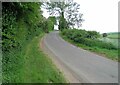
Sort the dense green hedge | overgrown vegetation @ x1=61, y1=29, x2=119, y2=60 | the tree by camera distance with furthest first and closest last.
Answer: the tree
the dense green hedge
overgrown vegetation @ x1=61, y1=29, x2=119, y2=60

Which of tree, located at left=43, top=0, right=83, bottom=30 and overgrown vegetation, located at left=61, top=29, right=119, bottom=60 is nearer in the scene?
overgrown vegetation, located at left=61, top=29, right=119, bottom=60

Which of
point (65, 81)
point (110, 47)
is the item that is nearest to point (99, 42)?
point (110, 47)

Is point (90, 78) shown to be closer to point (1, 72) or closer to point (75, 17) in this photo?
point (1, 72)

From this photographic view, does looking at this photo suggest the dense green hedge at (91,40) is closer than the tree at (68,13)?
Yes

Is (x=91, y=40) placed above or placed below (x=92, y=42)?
above

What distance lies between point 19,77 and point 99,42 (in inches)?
809

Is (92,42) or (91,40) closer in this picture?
(92,42)

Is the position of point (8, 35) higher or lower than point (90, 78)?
higher

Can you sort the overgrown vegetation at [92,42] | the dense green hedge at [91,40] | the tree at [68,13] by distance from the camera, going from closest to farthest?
the overgrown vegetation at [92,42] → the dense green hedge at [91,40] → the tree at [68,13]

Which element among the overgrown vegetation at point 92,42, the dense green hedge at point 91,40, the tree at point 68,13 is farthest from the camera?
the tree at point 68,13

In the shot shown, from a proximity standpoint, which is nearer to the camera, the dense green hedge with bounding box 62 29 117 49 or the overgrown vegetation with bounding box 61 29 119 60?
the overgrown vegetation with bounding box 61 29 119 60

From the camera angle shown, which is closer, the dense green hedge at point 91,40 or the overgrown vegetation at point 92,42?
the overgrown vegetation at point 92,42

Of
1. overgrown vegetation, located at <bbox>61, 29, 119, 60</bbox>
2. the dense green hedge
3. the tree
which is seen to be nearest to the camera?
overgrown vegetation, located at <bbox>61, 29, 119, 60</bbox>

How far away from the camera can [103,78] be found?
1028 centimetres
